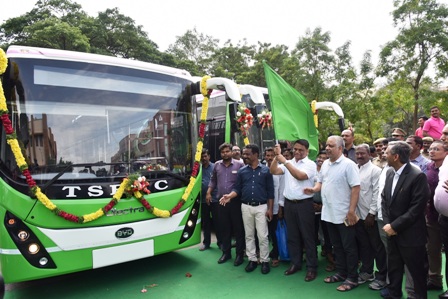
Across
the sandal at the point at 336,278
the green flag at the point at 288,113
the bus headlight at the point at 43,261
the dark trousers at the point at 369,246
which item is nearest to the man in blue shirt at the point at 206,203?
the green flag at the point at 288,113

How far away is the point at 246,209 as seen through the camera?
4.88 meters

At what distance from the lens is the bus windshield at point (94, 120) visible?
371 centimetres

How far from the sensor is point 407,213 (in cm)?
325

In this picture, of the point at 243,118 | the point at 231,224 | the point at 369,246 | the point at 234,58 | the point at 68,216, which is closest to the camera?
the point at 68,216

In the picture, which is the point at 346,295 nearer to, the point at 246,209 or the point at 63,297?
the point at 246,209

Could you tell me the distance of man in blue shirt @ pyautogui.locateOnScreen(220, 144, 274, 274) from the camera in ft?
15.7

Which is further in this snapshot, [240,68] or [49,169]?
[240,68]

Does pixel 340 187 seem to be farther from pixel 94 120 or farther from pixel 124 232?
pixel 94 120

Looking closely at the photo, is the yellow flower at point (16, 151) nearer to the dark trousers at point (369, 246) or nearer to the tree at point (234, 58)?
the dark trousers at point (369, 246)

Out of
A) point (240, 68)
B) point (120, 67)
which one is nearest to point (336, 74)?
point (120, 67)

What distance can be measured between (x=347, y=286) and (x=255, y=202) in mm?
1558

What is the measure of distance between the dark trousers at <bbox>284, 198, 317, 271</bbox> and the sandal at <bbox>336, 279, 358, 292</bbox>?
0.45m

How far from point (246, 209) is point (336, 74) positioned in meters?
10.8

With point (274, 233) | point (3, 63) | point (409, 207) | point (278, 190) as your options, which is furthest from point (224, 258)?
point (3, 63)
